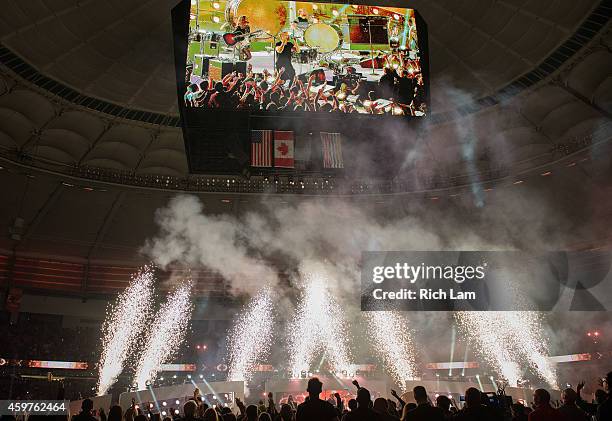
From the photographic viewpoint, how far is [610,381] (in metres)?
5.08

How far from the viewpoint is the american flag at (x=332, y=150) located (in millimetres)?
14000

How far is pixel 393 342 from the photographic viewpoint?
27797mm

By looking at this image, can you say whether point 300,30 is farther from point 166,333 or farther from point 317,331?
point 166,333

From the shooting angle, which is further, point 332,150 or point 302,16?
point 332,150

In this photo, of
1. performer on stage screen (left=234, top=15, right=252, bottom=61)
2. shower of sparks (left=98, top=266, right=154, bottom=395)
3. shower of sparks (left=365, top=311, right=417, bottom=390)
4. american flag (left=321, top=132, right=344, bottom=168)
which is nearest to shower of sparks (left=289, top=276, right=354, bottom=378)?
shower of sparks (left=365, top=311, right=417, bottom=390)

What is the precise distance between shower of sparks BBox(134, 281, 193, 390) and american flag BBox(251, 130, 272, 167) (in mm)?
13788

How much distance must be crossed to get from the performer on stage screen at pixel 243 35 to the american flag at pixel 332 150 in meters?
3.05

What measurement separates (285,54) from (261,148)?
8.06 feet

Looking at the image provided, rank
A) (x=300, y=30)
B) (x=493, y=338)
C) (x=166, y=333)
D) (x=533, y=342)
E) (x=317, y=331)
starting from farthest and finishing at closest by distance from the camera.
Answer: (x=317, y=331) < (x=166, y=333) < (x=493, y=338) < (x=533, y=342) < (x=300, y=30)

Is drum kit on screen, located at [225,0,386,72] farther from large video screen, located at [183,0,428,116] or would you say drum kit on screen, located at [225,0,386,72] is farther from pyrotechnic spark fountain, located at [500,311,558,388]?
pyrotechnic spark fountain, located at [500,311,558,388]

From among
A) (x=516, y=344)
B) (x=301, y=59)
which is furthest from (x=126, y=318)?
(x=516, y=344)

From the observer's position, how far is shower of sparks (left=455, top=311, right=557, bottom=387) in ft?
81.0

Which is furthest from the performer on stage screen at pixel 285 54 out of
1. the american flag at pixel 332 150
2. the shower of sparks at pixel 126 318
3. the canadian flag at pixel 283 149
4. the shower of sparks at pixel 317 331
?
the shower of sparks at pixel 126 318

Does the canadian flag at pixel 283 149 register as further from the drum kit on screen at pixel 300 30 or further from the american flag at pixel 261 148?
the drum kit on screen at pixel 300 30
